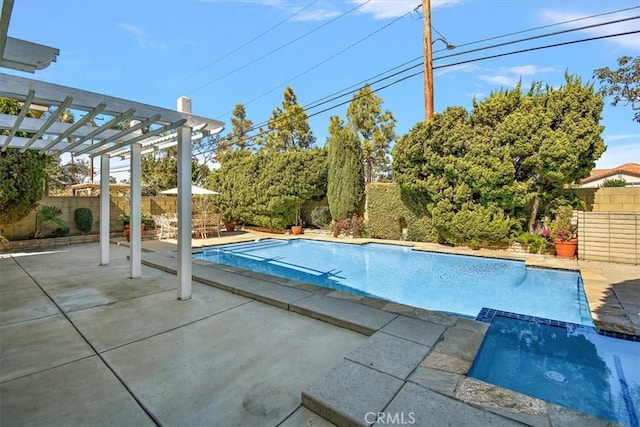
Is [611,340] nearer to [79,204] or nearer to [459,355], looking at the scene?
[459,355]

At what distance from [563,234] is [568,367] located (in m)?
6.39

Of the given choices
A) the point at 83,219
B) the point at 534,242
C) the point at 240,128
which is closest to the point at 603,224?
the point at 534,242

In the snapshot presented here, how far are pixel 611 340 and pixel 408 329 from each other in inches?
96.5

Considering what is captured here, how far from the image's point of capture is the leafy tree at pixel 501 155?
7.83 m

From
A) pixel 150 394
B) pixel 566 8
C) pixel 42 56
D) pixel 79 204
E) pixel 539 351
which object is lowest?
pixel 539 351

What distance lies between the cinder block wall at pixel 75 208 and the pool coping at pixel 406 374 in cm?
1045

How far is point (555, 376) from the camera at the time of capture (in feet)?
9.11

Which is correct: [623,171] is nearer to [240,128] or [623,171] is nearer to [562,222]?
[562,222]

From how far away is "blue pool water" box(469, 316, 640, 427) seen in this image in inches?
94.2

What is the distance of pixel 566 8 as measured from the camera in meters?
8.12

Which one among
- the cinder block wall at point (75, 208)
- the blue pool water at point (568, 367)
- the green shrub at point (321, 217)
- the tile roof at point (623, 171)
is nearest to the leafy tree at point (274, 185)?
the green shrub at point (321, 217)

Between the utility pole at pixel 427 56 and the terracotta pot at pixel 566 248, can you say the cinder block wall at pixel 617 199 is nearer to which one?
the terracotta pot at pixel 566 248

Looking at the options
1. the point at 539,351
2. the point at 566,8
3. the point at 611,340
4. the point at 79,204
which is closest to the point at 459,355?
the point at 539,351

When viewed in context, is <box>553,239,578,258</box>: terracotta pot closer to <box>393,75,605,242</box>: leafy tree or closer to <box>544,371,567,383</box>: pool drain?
<box>393,75,605,242</box>: leafy tree
